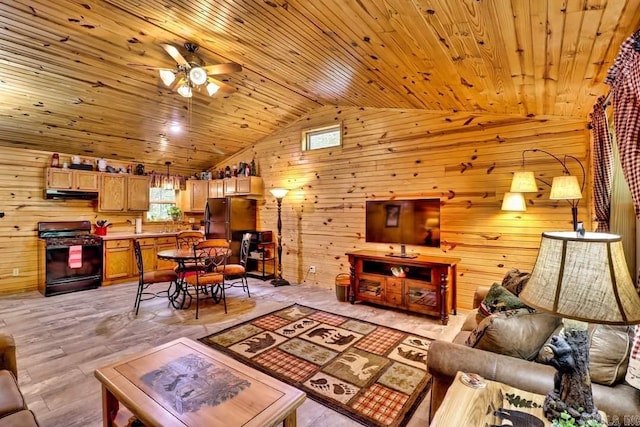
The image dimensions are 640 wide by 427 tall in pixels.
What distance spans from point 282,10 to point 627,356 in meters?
3.17

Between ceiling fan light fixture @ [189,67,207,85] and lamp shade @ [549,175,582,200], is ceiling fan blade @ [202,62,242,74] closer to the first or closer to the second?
ceiling fan light fixture @ [189,67,207,85]

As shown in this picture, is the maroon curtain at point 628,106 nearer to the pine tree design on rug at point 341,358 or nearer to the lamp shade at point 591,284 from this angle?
the lamp shade at point 591,284

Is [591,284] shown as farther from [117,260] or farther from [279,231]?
[117,260]

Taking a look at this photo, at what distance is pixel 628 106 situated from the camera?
60.4 inches

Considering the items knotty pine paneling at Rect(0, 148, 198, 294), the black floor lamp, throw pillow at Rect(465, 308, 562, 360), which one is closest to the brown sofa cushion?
throw pillow at Rect(465, 308, 562, 360)

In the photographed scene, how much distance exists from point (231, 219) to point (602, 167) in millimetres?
5520

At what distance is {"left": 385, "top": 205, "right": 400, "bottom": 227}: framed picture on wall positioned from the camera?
4535 mm

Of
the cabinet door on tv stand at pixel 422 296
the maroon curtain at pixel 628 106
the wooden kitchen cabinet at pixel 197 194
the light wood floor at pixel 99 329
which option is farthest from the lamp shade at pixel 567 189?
the wooden kitchen cabinet at pixel 197 194

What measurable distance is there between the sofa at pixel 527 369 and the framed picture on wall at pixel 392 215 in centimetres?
284

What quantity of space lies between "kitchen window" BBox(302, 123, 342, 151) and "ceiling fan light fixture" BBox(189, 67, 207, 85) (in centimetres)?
262

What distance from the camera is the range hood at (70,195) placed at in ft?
17.6

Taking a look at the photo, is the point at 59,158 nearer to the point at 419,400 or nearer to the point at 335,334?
the point at 335,334

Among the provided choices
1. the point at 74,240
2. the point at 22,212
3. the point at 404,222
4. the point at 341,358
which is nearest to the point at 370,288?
the point at 404,222

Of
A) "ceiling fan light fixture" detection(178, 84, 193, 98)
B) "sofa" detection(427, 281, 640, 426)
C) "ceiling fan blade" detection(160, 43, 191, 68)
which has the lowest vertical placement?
"sofa" detection(427, 281, 640, 426)
